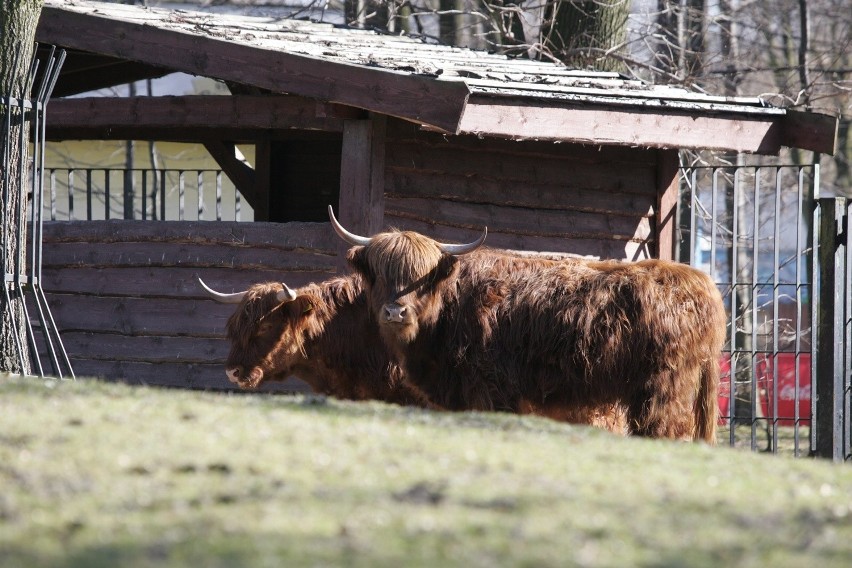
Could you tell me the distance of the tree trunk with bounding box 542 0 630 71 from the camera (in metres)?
15.6

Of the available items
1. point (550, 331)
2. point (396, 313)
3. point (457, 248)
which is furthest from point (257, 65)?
point (550, 331)

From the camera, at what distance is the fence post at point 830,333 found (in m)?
10.2

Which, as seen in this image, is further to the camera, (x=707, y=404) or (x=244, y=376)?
(x=244, y=376)

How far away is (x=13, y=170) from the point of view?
838 centimetres

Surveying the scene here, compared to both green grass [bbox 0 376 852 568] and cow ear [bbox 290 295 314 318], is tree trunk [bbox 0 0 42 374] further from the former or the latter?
green grass [bbox 0 376 852 568]

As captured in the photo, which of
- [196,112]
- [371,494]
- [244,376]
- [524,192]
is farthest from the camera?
[196,112]

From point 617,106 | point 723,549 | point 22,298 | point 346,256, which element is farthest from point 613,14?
point 723,549

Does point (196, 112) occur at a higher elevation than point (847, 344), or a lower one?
higher

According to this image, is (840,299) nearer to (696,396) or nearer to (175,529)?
(696,396)

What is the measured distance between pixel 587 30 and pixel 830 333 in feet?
22.8

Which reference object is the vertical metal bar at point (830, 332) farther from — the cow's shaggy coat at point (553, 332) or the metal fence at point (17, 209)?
the metal fence at point (17, 209)

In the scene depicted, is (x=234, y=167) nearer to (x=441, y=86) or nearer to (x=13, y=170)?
(x=13, y=170)

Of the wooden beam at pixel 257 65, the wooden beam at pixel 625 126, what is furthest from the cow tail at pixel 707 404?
the wooden beam at pixel 257 65

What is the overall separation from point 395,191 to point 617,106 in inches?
A: 77.7
